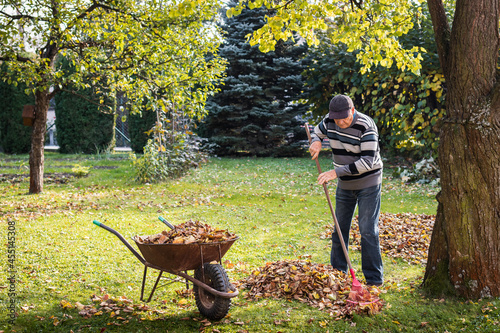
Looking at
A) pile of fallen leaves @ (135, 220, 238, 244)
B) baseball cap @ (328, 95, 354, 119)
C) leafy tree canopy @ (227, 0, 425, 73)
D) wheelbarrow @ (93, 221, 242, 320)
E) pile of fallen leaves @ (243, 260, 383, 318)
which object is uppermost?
leafy tree canopy @ (227, 0, 425, 73)

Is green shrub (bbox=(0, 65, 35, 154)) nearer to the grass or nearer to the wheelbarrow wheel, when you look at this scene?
the grass

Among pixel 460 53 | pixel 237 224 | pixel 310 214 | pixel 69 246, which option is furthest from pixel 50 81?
pixel 460 53

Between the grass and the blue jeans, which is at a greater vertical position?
the blue jeans

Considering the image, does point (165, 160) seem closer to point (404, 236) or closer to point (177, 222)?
point (177, 222)

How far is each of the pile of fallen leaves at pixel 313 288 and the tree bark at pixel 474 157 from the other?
29.4 inches

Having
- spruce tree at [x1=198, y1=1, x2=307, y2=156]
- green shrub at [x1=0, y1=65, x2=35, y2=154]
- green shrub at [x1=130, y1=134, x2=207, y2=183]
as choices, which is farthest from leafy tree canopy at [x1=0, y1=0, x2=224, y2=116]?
green shrub at [x1=0, y1=65, x2=35, y2=154]

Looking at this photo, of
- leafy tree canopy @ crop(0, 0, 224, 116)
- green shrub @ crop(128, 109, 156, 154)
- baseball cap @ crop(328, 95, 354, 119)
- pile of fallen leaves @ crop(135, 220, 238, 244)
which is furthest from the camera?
green shrub @ crop(128, 109, 156, 154)

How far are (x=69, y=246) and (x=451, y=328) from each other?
4015mm

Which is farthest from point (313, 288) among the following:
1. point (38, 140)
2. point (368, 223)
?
point (38, 140)

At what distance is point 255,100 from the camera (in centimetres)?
1527

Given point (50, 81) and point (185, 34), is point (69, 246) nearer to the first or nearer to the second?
point (50, 81)

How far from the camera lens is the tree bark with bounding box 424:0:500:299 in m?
3.18

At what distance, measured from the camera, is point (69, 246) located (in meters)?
4.92

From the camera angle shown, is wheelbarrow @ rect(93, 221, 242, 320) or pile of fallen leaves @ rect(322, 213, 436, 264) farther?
pile of fallen leaves @ rect(322, 213, 436, 264)
